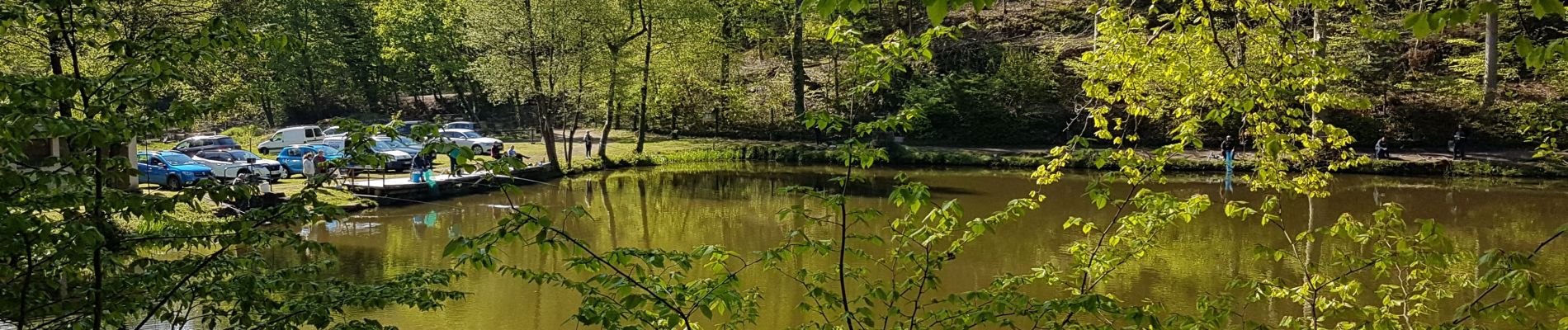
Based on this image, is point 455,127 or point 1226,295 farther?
point 455,127

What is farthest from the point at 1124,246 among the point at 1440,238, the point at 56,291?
the point at 56,291

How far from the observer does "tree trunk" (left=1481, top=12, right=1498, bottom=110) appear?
2441 centimetres

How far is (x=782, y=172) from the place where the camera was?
28.4 meters

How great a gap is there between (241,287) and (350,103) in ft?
146

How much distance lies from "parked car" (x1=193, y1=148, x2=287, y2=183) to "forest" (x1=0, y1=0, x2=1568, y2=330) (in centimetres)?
30

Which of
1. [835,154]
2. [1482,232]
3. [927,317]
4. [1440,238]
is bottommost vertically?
[1482,232]

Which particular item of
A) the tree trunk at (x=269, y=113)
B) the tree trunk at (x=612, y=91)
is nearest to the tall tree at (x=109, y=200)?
the tree trunk at (x=612, y=91)

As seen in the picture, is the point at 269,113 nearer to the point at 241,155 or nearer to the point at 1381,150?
the point at 241,155

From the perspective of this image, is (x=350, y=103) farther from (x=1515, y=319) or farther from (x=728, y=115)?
(x=1515, y=319)

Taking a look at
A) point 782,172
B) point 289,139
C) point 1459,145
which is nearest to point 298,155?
point 289,139

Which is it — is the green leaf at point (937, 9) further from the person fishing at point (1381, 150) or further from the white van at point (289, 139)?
the white van at point (289, 139)

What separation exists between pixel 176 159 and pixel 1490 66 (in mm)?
30955

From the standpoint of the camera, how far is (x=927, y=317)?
3.98 m

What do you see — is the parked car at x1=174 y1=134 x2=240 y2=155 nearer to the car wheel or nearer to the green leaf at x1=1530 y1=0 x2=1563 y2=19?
the car wheel
